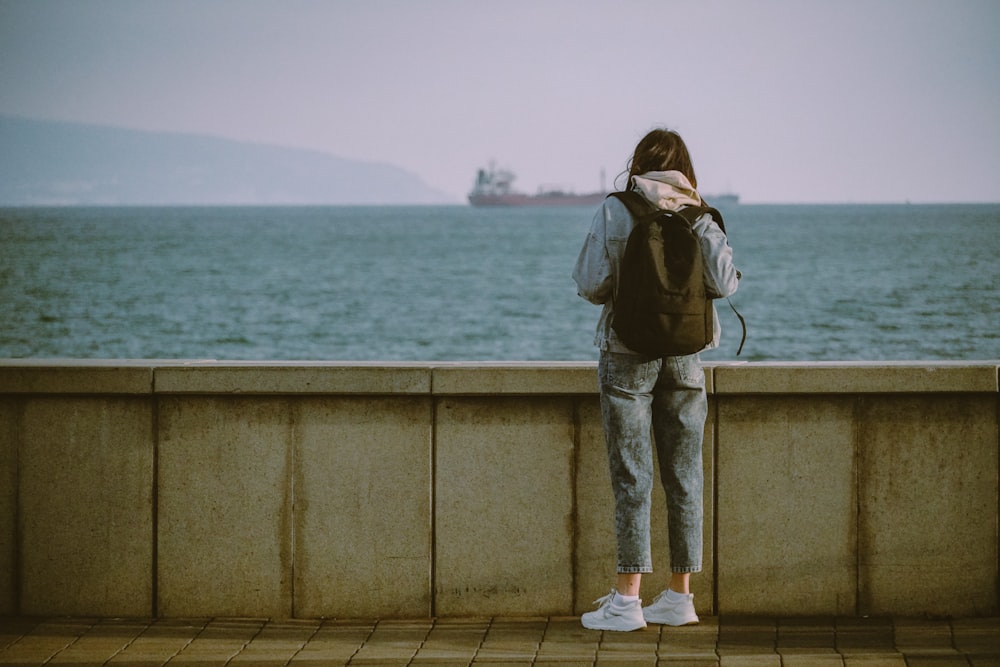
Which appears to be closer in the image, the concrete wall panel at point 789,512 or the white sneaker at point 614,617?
the white sneaker at point 614,617

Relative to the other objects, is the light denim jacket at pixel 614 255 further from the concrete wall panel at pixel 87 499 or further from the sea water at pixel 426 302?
the sea water at pixel 426 302

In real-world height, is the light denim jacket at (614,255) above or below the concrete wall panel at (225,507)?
above

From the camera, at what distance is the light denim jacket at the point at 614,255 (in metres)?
4.38

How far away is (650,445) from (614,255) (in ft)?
2.20

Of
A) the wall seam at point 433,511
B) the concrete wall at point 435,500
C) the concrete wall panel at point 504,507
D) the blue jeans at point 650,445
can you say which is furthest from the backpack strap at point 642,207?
the wall seam at point 433,511

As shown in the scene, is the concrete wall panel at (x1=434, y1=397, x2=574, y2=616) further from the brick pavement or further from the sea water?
the sea water

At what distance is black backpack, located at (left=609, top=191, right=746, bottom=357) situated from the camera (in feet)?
14.1

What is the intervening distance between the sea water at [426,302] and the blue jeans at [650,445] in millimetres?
32728

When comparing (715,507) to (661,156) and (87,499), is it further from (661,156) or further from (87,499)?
(87,499)

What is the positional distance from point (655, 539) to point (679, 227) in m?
1.21

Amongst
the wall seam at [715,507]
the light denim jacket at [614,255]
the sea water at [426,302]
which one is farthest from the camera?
the sea water at [426,302]

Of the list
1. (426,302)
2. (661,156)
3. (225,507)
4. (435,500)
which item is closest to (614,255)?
(661,156)

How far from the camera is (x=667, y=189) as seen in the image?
440 centimetres

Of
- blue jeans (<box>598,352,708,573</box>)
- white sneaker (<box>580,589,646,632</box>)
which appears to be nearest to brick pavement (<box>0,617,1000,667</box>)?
white sneaker (<box>580,589,646,632</box>)
